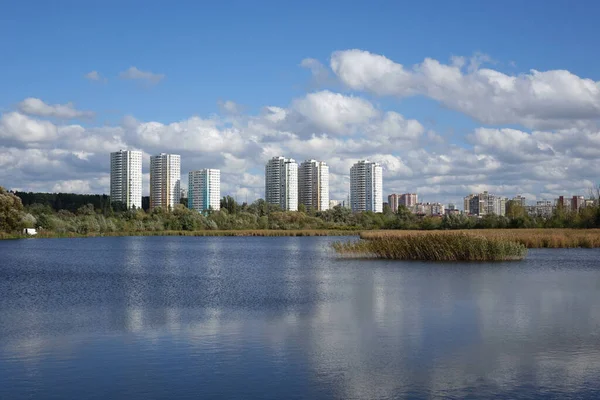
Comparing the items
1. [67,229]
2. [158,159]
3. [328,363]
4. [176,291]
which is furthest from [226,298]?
[158,159]

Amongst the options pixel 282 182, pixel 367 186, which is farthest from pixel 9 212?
pixel 367 186

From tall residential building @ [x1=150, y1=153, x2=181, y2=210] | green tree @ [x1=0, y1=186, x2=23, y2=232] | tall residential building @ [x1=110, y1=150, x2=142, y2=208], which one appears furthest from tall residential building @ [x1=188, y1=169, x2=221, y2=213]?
green tree @ [x1=0, y1=186, x2=23, y2=232]

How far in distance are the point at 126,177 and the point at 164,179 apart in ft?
41.8

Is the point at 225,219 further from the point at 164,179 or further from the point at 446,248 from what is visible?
the point at 446,248

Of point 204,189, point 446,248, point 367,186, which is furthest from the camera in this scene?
point 367,186

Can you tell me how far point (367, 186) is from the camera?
18925 cm

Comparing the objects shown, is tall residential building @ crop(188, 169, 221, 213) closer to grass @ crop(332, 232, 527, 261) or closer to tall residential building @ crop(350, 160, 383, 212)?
tall residential building @ crop(350, 160, 383, 212)

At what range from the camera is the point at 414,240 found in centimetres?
4222

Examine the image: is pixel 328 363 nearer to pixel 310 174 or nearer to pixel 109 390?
pixel 109 390

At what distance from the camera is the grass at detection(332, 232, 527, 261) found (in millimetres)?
40031

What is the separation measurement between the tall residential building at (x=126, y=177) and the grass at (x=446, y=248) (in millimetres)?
134458

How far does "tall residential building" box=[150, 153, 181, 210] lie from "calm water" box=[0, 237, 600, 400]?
15168cm

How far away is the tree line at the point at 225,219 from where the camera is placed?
81.9 metres

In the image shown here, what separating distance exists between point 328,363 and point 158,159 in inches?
6809
